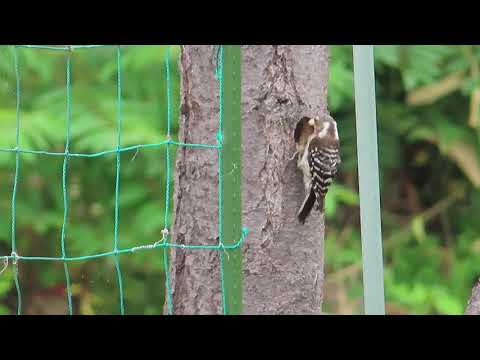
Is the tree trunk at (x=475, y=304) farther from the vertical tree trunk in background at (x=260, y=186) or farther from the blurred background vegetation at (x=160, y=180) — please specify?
the blurred background vegetation at (x=160, y=180)

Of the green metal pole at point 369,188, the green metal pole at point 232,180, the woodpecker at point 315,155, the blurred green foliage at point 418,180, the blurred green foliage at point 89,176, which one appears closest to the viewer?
the green metal pole at point 232,180

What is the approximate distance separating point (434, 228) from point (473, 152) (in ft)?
3.59

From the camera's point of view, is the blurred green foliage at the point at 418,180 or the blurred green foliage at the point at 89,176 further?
the blurred green foliage at the point at 418,180

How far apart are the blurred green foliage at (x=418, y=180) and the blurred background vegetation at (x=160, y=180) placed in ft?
0.04

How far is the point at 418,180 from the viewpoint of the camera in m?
8.25

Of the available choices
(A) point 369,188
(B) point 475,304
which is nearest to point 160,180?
(A) point 369,188

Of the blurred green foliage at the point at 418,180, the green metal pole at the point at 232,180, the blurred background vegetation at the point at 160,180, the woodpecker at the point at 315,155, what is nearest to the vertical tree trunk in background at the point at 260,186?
the woodpecker at the point at 315,155

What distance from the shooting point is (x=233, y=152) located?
285cm

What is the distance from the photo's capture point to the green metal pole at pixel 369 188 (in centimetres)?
299

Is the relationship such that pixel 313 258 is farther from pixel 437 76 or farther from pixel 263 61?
pixel 437 76

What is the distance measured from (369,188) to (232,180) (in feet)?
1.61

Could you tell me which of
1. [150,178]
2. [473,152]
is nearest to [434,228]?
[473,152]

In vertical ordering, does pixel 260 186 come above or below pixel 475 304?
above

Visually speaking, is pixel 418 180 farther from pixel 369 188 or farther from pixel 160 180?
pixel 369 188
